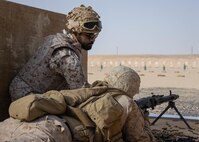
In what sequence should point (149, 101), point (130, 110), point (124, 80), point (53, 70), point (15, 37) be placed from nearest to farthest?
point (130, 110)
point (124, 80)
point (53, 70)
point (15, 37)
point (149, 101)

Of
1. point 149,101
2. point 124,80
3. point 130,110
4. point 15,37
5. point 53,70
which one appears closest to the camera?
point 130,110

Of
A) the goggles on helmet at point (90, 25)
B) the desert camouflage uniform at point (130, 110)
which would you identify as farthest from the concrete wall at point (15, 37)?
the desert camouflage uniform at point (130, 110)

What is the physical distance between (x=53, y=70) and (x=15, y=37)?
28.4 inches

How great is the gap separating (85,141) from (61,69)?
1.21m

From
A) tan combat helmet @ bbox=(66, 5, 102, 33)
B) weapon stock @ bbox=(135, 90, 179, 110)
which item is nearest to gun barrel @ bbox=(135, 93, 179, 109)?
weapon stock @ bbox=(135, 90, 179, 110)

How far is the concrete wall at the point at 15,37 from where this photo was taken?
14.3 ft

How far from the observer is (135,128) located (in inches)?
131

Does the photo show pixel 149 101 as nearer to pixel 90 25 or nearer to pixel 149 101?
pixel 149 101

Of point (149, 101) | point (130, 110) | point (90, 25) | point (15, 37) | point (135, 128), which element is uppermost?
point (90, 25)

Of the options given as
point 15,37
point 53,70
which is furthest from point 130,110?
point 15,37

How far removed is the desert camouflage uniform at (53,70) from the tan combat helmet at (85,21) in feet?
0.42

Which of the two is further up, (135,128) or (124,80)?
(124,80)

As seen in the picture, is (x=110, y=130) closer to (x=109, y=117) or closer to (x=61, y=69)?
(x=109, y=117)

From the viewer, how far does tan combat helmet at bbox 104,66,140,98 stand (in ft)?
11.5
